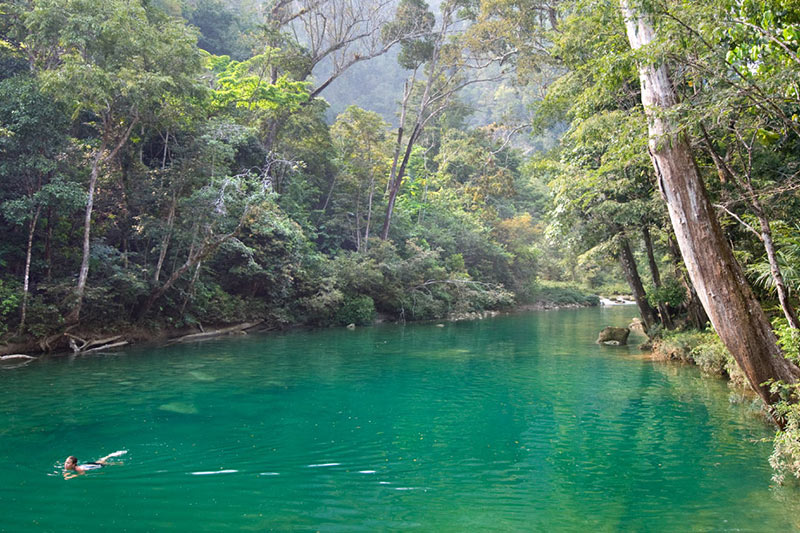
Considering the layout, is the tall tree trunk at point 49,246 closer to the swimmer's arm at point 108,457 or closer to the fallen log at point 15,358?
the fallen log at point 15,358

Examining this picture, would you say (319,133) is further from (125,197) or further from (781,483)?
(781,483)

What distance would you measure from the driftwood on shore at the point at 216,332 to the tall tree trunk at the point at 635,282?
45.2 feet

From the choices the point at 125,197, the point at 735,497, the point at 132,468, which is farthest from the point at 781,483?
the point at 125,197

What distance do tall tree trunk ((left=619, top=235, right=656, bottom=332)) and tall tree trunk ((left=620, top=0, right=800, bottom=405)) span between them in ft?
31.7

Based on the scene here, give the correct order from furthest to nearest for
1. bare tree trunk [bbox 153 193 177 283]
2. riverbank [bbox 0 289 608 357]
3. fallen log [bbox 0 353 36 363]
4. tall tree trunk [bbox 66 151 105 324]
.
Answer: bare tree trunk [bbox 153 193 177 283], tall tree trunk [bbox 66 151 105 324], riverbank [bbox 0 289 608 357], fallen log [bbox 0 353 36 363]

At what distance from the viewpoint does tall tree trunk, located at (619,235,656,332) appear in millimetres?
15789

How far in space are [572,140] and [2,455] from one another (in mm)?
12737

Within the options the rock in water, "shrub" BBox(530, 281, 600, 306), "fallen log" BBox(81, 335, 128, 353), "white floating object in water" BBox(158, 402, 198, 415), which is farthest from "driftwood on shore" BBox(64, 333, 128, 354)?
"shrub" BBox(530, 281, 600, 306)

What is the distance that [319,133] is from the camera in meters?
27.2

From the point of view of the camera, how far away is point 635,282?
16.0 m

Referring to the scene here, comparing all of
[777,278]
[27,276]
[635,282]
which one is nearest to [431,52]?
[635,282]

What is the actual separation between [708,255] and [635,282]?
10.7 metres

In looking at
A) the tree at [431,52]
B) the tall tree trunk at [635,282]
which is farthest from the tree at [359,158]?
the tall tree trunk at [635,282]

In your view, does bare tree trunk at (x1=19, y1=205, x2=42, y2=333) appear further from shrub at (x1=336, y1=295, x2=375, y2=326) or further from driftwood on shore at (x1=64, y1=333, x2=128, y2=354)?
shrub at (x1=336, y1=295, x2=375, y2=326)
